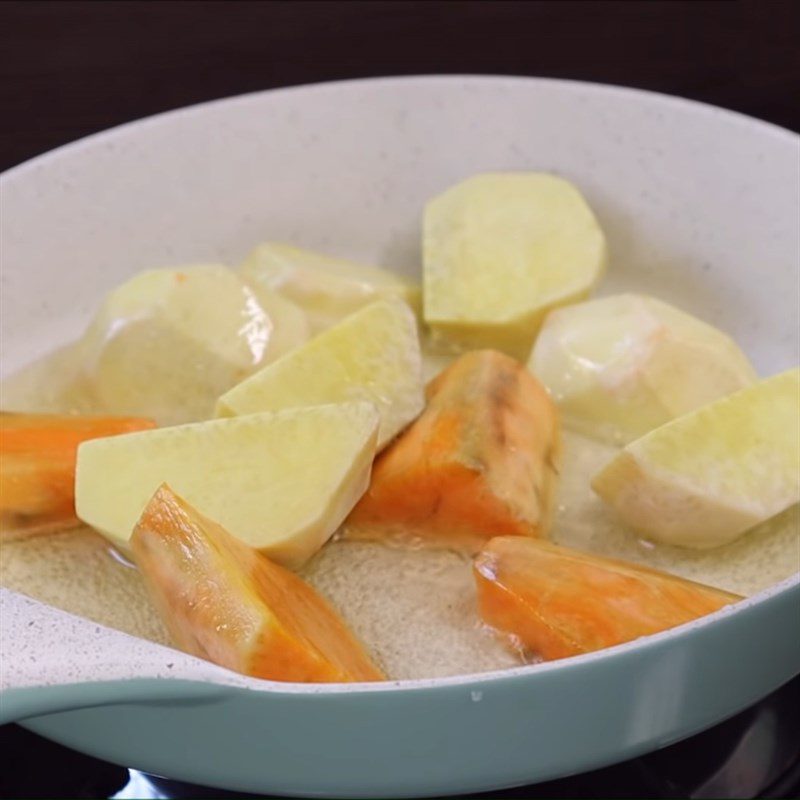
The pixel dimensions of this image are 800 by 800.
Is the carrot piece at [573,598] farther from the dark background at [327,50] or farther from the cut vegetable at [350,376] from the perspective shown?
the dark background at [327,50]

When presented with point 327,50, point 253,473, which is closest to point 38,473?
point 253,473

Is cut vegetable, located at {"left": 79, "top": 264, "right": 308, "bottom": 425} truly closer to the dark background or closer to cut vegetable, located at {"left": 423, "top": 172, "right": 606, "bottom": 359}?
cut vegetable, located at {"left": 423, "top": 172, "right": 606, "bottom": 359}

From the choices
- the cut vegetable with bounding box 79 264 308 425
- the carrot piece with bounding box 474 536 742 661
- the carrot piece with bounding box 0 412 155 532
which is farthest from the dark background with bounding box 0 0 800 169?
the carrot piece with bounding box 474 536 742 661

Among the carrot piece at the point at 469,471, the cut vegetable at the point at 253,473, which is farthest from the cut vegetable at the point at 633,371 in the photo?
the cut vegetable at the point at 253,473

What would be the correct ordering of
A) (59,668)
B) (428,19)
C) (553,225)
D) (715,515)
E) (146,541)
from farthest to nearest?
(428,19) → (553,225) → (715,515) → (146,541) → (59,668)

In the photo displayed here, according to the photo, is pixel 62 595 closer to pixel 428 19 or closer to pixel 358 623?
pixel 358 623

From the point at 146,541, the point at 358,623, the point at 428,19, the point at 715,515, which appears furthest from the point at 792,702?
the point at 428,19
